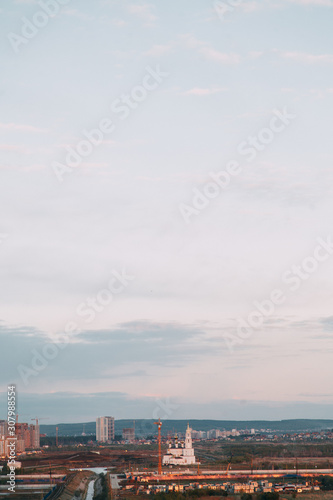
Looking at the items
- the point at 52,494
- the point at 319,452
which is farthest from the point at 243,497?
the point at 319,452

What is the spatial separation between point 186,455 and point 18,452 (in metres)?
61.4

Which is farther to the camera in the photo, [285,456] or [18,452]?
[18,452]

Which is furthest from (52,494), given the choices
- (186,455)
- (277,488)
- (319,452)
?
(319,452)

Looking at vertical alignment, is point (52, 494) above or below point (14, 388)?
below

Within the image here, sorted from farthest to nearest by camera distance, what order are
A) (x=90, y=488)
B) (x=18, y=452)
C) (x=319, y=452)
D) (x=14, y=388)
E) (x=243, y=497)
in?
(x=18, y=452)
(x=319, y=452)
(x=90, y=488)
(x=243, y=497)
(x=14, y=388)

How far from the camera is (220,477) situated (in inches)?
3236

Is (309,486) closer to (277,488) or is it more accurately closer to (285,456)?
(277,488)

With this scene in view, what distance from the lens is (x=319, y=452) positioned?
456 ft

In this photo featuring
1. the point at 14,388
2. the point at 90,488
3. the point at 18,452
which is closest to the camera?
the point at 14,388

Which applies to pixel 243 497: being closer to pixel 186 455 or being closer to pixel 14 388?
pixel 14 388

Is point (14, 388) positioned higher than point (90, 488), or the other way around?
point (14, 388)

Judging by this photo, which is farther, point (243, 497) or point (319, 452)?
point (319, 452)

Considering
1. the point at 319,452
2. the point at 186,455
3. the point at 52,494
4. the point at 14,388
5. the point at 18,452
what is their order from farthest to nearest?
the point at 18,452 < the point at 319,452 < the point at 186,455 < the point at 52,494 < the point at 14,388

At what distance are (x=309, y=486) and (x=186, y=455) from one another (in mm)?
48287
